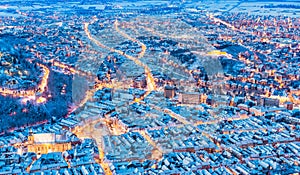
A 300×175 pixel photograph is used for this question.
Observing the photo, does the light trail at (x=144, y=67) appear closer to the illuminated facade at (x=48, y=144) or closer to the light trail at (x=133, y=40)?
the light trail at (x=133, y=40)

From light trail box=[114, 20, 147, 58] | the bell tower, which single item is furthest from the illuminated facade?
light trail box=[114, 20, 147, 58]

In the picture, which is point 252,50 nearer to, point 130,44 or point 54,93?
point 130,44

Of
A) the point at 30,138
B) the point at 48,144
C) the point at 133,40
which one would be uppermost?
the point at 133,40

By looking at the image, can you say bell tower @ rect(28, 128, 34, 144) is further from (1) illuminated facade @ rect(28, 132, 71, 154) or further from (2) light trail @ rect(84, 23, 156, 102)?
(2) light trail @ rect(84, 23, 156, 102)

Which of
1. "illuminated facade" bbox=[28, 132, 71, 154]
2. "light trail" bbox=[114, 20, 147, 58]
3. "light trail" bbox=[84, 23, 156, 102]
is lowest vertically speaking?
"illuminated facade" bbox=[28, 132, 71, 154]

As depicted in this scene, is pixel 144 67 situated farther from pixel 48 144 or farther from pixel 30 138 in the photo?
pixel 48 144

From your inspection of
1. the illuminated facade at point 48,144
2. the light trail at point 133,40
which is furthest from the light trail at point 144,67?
the illuminated facade at point 48,144

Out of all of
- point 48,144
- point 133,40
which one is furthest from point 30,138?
point 133,40

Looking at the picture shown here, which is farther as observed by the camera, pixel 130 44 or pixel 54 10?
pixel 54 10

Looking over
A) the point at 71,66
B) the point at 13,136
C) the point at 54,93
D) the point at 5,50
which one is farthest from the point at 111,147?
the point at 5,50

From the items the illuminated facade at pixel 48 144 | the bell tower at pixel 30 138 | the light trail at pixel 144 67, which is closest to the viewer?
the illuminated facade at pixel 48 144

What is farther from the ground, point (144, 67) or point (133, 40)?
point (133, 40)
